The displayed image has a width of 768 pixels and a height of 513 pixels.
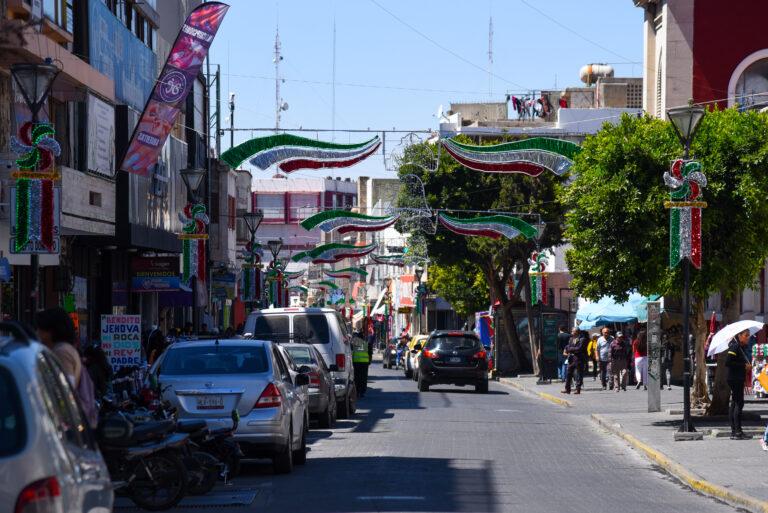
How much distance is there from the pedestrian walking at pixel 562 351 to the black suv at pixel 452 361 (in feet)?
8.14

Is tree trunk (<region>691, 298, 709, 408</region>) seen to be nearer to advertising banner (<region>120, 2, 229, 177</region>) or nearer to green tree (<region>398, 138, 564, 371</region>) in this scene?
advertising banner (<region>120, 2, 229, 177</region>)

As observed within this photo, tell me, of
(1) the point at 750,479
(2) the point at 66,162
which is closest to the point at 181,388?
(1) the point at 750,479

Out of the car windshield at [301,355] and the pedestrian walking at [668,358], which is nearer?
the car windshield at [301,355]

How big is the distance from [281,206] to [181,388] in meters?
124

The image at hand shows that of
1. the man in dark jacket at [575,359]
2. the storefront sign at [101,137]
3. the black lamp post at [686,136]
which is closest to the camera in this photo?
the black lamp post at [686,136]

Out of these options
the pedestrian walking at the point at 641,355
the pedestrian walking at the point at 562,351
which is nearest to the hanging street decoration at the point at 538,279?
the pedestrian walking at the point at 562,351

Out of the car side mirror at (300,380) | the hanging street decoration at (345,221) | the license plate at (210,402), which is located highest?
the hanging street decoration at (345,221)

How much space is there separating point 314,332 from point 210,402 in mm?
11463

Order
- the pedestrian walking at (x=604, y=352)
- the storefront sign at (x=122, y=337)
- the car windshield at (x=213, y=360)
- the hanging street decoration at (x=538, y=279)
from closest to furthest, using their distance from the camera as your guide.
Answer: the car windshield at (x=213, y=360), the storefront sign at (x=122, y=337), the pedestrian walking at (x=604, y=352), the hanging street decoration at (x=538, y=279)

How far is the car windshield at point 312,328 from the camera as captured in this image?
27177 mm

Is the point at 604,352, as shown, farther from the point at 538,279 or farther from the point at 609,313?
the point at 538,279

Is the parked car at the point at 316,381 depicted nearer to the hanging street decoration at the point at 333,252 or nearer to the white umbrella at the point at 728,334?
the white umbrella at the point at 728,334

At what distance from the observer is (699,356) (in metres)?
26.6

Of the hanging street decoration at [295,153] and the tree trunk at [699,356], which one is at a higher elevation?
Answer: the hanging street decoration at [295,153]
